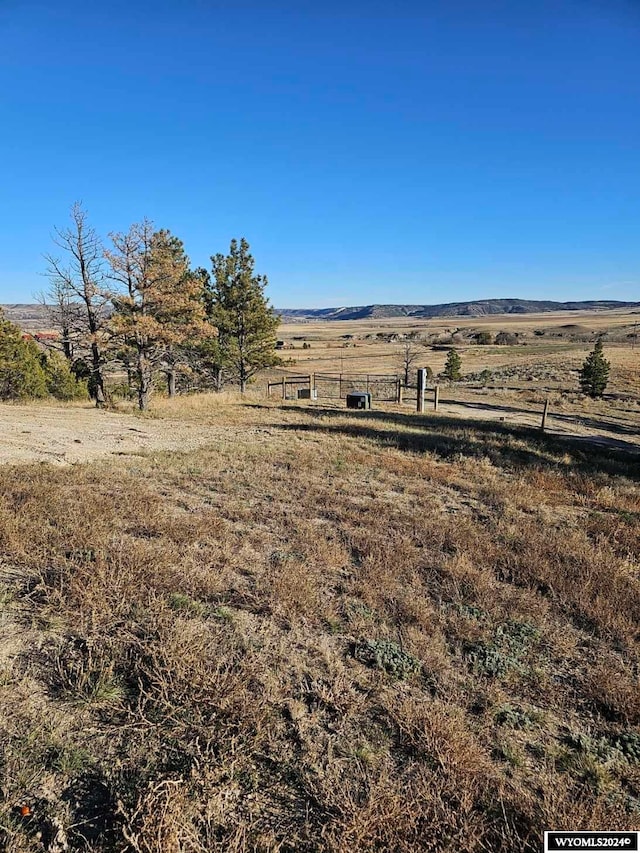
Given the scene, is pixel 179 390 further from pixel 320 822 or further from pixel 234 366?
pixel 320 822

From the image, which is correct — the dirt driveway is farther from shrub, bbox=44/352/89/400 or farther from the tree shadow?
shrub, bbox=44/352/89/400

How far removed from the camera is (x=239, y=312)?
2952 centimetres

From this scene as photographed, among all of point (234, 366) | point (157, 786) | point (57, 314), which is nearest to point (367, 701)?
point (157, 786)

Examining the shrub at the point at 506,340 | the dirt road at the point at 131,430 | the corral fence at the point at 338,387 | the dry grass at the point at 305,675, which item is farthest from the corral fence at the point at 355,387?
the shrub at the point at 506,340

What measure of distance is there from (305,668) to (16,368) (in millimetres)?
27434

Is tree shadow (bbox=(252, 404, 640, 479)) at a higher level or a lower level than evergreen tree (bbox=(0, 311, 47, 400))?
lower

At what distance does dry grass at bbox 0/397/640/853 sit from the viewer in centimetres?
260

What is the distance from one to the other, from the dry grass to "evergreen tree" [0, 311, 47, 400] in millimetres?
20901

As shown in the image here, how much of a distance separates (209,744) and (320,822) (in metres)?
0.85

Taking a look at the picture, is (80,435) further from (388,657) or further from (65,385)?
(65,385)

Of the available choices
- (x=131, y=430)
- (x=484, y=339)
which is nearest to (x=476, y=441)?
(x=131, y=430)

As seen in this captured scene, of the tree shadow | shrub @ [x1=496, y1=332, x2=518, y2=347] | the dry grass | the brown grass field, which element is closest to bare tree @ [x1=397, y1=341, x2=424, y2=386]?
the tree shadow

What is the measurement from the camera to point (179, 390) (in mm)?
34438

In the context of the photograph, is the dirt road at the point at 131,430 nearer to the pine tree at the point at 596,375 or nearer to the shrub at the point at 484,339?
the pine tree at the point at 596,375
